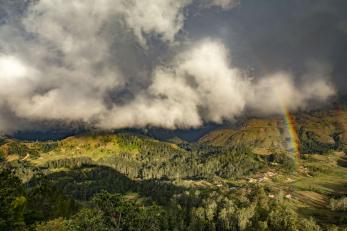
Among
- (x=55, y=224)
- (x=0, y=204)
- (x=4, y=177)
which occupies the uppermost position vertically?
(x=4, y=177)

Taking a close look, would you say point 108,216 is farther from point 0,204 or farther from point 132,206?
point 0,204

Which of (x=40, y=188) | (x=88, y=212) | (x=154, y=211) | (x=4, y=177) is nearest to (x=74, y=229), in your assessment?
(x=88, y=212)

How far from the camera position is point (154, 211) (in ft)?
396

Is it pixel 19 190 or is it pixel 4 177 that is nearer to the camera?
pixel 4 177

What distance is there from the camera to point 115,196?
10594cm

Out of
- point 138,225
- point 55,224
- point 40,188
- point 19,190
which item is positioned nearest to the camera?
point 138,225

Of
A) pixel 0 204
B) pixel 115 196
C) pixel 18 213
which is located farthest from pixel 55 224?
pixel 115 196

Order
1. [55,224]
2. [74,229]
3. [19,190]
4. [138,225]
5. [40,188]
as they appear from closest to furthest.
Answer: [74,229], [138,225], [55,224], [19,190], [40,188]

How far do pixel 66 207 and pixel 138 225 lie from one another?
9877 cm

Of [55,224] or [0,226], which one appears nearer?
[0,226]

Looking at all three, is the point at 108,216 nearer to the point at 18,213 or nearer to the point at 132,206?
the point at 132,206

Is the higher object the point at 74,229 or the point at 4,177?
the point at 4,177

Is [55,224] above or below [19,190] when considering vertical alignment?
below

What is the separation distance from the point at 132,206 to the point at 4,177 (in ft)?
162
